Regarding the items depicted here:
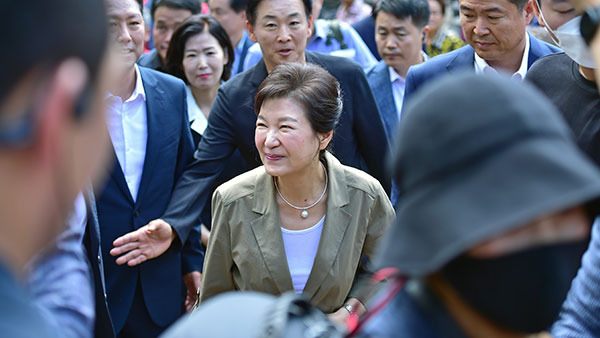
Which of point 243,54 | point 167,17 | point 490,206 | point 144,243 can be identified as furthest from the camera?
point 243,54

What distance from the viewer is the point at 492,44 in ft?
13.1

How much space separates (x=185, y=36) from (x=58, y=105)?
4409mm

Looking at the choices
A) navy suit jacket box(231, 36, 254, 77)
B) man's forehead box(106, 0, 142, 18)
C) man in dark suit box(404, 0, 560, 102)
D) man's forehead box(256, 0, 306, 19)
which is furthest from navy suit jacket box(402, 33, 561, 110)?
navy suit jacket box(231, 36, 254, 77)

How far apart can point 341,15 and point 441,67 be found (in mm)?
5867

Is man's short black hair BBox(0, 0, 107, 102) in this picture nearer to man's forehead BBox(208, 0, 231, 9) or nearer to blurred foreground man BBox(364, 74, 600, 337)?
blurred foreground man BBox(364, 74, 600, 337)

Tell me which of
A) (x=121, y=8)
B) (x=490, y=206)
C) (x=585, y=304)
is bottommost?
(x=585, y=304)

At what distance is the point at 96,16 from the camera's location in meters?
1.03

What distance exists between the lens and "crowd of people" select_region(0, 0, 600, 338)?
101cm

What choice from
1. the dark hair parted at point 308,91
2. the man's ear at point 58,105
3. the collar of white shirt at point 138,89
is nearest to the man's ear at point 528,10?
the dark hair parted at point 308,91

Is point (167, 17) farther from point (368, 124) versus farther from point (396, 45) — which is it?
point (368, 124)

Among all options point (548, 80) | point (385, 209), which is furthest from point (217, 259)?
point (548, 80)

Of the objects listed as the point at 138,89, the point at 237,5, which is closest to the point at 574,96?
the point at 138,89

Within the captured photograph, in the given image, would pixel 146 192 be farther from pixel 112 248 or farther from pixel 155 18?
pixel 155 18

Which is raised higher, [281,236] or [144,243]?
[281,236]
